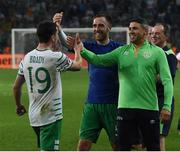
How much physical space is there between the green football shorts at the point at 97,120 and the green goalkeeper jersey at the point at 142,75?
1.05m

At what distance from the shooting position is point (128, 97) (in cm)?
822

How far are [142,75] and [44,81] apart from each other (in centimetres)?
113

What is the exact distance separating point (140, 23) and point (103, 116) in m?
1.56

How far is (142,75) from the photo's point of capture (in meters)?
8.13

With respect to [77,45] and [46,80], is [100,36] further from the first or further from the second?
[46,80]

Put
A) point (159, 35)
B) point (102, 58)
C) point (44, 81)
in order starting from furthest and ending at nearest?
point (159, 35) → point (102, 58) → point (44, 81)

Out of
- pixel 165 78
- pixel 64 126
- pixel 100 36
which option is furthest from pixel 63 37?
pixel 64 126

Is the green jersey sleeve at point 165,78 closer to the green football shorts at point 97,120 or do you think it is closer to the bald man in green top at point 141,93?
the bald man in green top at point 141,93

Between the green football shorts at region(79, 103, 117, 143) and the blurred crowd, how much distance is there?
34.3 metres

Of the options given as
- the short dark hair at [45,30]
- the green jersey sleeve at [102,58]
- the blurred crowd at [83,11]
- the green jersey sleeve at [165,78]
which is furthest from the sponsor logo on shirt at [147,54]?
the blurred crowd at [83,11]

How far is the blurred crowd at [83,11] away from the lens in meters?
44.3

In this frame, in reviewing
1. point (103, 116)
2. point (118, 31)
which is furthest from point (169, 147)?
point (118, 31)

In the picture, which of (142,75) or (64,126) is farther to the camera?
(64,126)

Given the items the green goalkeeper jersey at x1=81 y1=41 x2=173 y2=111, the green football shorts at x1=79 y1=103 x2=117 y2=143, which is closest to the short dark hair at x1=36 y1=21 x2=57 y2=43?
the green goalkeeper jersey at x1=81 y1=41 x2=173 y2=111
